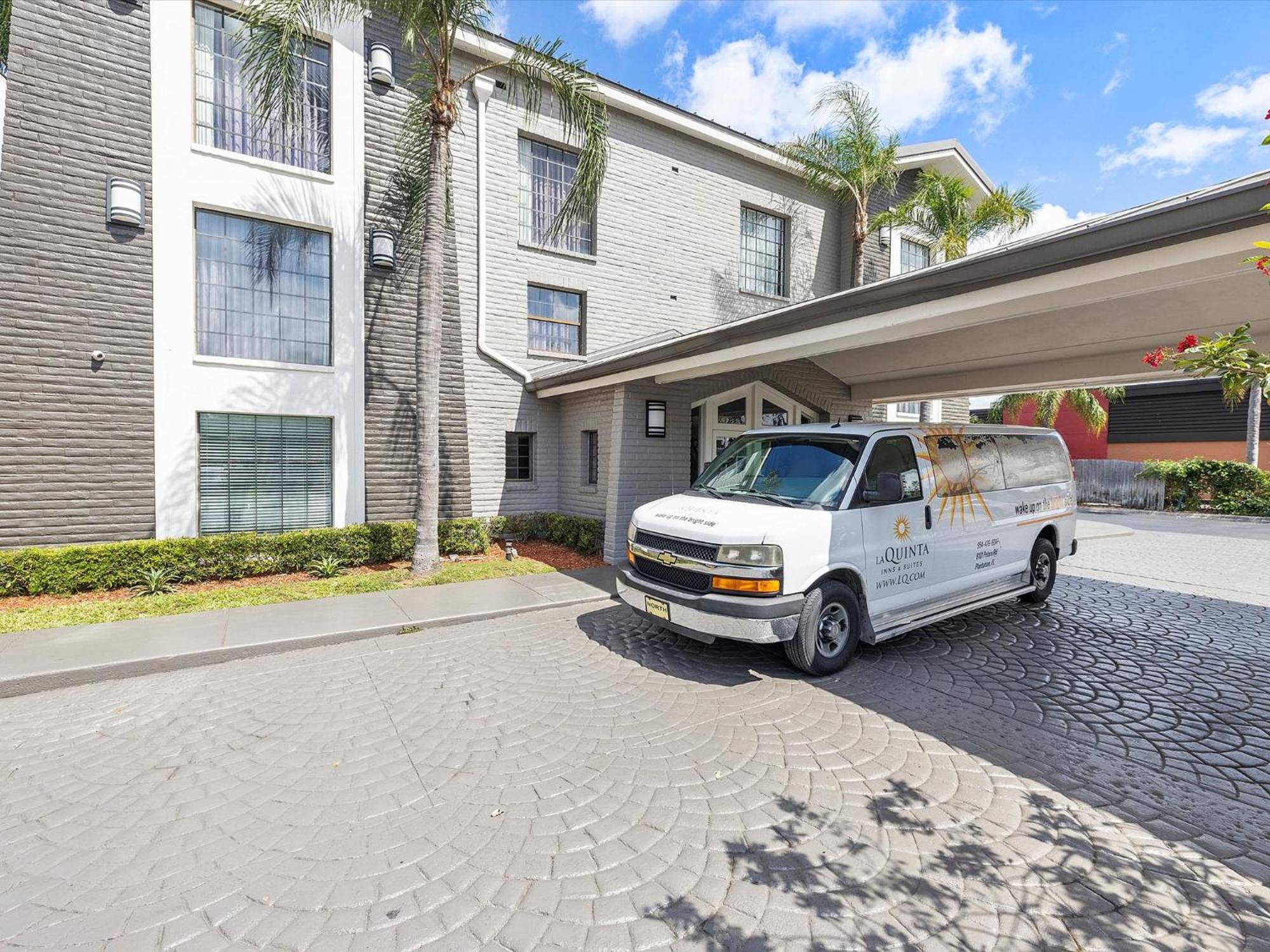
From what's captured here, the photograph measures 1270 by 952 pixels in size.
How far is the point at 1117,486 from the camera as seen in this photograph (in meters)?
21.1

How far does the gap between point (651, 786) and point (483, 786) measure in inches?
39.7

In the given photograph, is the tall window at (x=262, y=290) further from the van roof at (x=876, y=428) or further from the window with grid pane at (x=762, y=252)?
the window with grid pane at (x=762, y=252)

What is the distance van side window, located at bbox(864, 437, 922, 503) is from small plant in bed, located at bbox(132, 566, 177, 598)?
9218 mm

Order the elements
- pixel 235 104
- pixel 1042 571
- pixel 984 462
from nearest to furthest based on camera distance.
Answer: pixel 984 462 → pixel 1042 571 → pixel 235 104

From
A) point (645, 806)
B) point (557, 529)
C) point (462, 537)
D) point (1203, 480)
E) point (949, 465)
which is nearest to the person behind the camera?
point (645, 806)

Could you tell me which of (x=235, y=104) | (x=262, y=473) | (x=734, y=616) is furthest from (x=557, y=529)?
(x=235, y=104)

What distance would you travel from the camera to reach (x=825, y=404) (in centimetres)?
1238

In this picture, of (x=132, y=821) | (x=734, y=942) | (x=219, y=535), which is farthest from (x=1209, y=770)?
(x=219, y=535)

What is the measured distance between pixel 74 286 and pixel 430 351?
5.22m

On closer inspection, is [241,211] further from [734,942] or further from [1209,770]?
[1209,770]

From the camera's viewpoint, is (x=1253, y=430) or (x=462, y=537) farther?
(x=1253, y=430)

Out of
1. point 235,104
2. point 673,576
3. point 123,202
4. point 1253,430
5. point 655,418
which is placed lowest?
point 673,576

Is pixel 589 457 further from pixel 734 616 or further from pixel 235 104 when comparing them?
pixel 235 104

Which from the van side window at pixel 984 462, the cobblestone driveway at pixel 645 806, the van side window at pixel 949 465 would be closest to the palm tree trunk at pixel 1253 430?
the van side window at pixel 984 462
